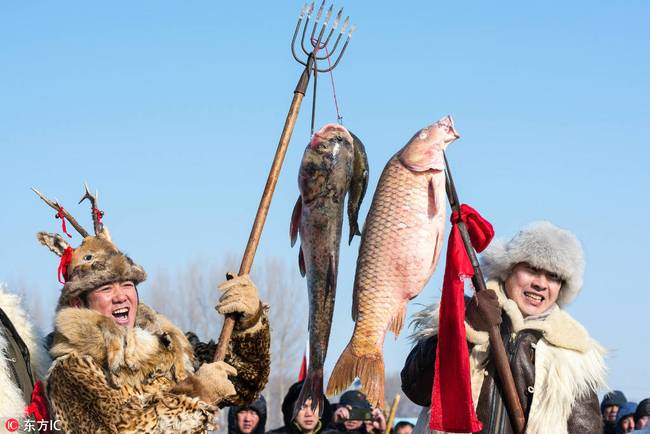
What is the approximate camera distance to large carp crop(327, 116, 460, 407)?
214 inches

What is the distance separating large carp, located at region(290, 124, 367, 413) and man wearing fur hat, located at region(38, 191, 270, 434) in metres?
0.28

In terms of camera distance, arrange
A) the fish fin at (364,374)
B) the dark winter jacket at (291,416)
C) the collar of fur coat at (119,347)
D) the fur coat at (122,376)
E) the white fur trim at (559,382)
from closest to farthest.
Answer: the fur coat at (122,376) < the collar of fur coat at (119,347) < the fish fin at (364,374) < the white fur trim at (559,382) < the dark winter jacket at (291,416)

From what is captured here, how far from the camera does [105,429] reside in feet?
16.5

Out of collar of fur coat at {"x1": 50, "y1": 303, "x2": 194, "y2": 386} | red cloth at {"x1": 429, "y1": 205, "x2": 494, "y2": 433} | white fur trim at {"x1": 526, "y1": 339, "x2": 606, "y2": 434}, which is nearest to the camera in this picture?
collar of fur coat at {"x1": 50, "y1": 303, "x2": 194, "y2": 386}

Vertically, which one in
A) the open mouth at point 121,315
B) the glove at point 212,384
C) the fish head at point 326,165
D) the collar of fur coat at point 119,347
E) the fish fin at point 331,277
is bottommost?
the glove at point 212,384

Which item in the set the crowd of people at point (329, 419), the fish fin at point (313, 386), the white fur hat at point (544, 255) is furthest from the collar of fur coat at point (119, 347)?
the crowd of people at point (329, 419)

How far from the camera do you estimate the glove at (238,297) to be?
5293 millimetres

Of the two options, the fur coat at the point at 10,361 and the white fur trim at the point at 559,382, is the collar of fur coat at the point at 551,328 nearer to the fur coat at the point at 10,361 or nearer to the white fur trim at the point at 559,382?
the white fur trim at the point at 559,382

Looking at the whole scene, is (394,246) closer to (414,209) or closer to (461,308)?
(414,209)

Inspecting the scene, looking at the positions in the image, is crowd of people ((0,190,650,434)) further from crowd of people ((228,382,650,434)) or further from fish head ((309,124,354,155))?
crowd of people ((228,382,650,434))

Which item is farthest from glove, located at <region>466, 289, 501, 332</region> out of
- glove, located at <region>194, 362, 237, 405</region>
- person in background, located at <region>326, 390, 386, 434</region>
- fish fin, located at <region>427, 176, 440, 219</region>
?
person in background, located at <region>326, 390, 386, 434</region>

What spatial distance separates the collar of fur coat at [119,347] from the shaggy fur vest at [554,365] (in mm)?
1500

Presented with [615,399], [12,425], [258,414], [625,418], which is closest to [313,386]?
[12,425]

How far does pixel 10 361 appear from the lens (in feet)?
18.1
